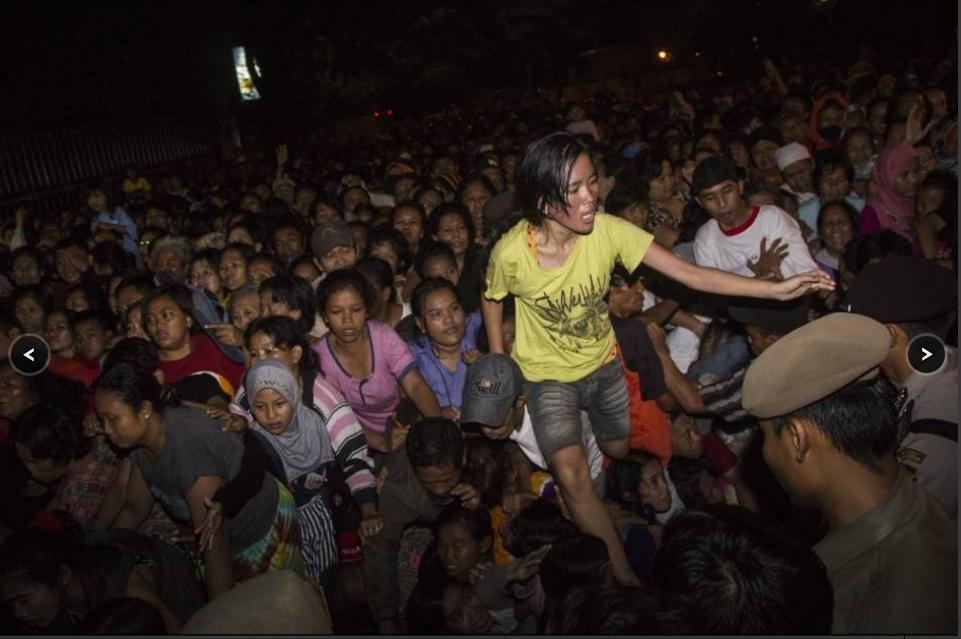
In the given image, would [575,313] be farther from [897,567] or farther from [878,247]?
[878,247]

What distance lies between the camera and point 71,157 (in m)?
15.7

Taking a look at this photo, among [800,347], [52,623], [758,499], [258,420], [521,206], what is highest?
[521,206]

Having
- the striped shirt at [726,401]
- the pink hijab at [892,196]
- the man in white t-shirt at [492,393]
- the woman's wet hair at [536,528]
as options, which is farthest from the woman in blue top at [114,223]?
the pink hijab at [892,196]

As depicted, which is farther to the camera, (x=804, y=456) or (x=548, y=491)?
(x=548, y=491)

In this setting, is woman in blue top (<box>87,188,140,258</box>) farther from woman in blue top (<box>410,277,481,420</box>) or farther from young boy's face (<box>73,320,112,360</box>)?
woman in blue top (<box>410,277,481,420</box>)

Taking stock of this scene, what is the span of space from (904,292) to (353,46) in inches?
911

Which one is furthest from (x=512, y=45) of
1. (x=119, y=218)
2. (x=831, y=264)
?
(x=831, y=264)

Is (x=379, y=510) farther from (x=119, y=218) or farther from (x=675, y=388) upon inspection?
(x=119, y=218)

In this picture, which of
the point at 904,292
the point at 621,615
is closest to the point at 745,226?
the point at 904,292

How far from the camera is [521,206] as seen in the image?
296 centimetres

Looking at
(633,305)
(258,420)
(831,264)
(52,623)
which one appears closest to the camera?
(52,623)

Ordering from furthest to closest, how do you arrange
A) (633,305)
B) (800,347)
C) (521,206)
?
(633,305), (521,206), (800,347)

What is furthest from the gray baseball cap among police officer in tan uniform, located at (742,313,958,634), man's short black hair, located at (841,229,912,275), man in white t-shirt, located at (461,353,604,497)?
man's short black hair, located at (841,229,912,275)

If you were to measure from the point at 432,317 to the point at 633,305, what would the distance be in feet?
4.41
